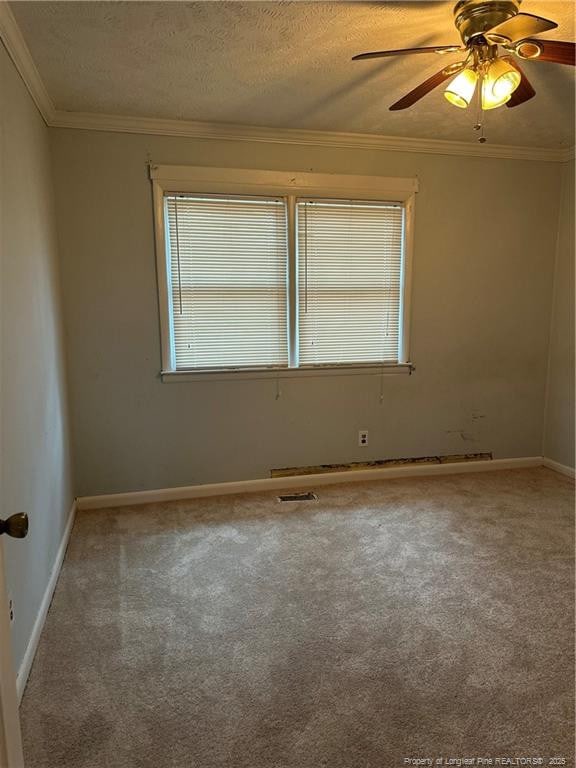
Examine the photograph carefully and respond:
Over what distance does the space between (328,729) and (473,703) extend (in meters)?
0.53

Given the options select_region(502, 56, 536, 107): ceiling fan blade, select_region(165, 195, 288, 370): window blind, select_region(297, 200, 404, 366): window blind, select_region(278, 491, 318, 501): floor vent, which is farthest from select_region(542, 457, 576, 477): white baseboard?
select_region(502, 56, 536, 107): ceiling fan blade

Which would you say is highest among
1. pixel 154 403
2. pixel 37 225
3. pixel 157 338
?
pixel 37 225

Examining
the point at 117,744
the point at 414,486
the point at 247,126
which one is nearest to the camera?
the point at 117,744

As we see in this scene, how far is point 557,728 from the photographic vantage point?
149cm

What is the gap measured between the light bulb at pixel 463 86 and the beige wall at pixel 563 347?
2244mm

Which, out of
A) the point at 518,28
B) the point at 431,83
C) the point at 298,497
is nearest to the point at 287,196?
the point at 431,83

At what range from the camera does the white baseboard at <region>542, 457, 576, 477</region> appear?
3732mm

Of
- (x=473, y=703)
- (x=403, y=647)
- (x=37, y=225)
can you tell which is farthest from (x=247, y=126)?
(x=473, y=703)

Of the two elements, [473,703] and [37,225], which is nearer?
[473,703]

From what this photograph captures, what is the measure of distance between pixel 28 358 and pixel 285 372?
1806 millimetres

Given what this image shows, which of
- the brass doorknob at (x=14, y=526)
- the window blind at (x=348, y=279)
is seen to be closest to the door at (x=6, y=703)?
the brass doorknob at (x=14, y=526)

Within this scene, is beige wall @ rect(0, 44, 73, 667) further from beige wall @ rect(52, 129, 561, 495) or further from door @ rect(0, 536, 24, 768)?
door @ rect(0, 536, 24, 768)

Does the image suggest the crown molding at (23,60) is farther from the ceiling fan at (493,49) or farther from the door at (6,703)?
the door at (6,703)

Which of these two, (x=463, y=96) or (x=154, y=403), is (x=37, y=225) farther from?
(x=463, y=96)
